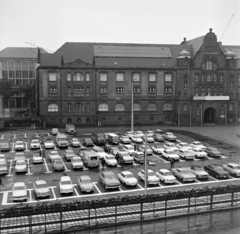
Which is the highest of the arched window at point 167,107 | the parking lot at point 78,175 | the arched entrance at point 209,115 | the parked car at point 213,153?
the arched window at point 167,107

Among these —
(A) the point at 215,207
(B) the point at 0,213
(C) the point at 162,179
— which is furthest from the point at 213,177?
(B) the point at 0,213

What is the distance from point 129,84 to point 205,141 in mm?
30613

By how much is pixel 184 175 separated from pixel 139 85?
50.6 m

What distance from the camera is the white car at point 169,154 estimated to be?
4978 cm

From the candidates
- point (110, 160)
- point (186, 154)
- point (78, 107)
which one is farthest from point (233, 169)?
point (78, 107)

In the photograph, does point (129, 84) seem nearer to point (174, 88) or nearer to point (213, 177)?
point (174, 88)

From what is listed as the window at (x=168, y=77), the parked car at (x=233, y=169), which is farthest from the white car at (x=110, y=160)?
the window at (x=168, y=77)

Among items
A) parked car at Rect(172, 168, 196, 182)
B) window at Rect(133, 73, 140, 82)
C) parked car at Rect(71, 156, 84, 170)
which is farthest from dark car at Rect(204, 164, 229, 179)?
window at Rect(133, 73, 140, 82)

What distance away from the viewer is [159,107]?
8988 cm

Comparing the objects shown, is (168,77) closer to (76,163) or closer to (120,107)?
(120,107)

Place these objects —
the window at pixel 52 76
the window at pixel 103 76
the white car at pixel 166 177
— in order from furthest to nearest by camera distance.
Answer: the window at pixel 103 76 < the window at pixel 52 76 < the white car at pixel 166 177

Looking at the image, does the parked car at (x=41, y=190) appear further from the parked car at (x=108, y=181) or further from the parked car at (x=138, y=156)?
the parked car at (x=138, y=156)

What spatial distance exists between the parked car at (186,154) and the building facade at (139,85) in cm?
3503

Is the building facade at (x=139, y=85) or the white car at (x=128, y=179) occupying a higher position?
the building facade at (x=139, y=85)
